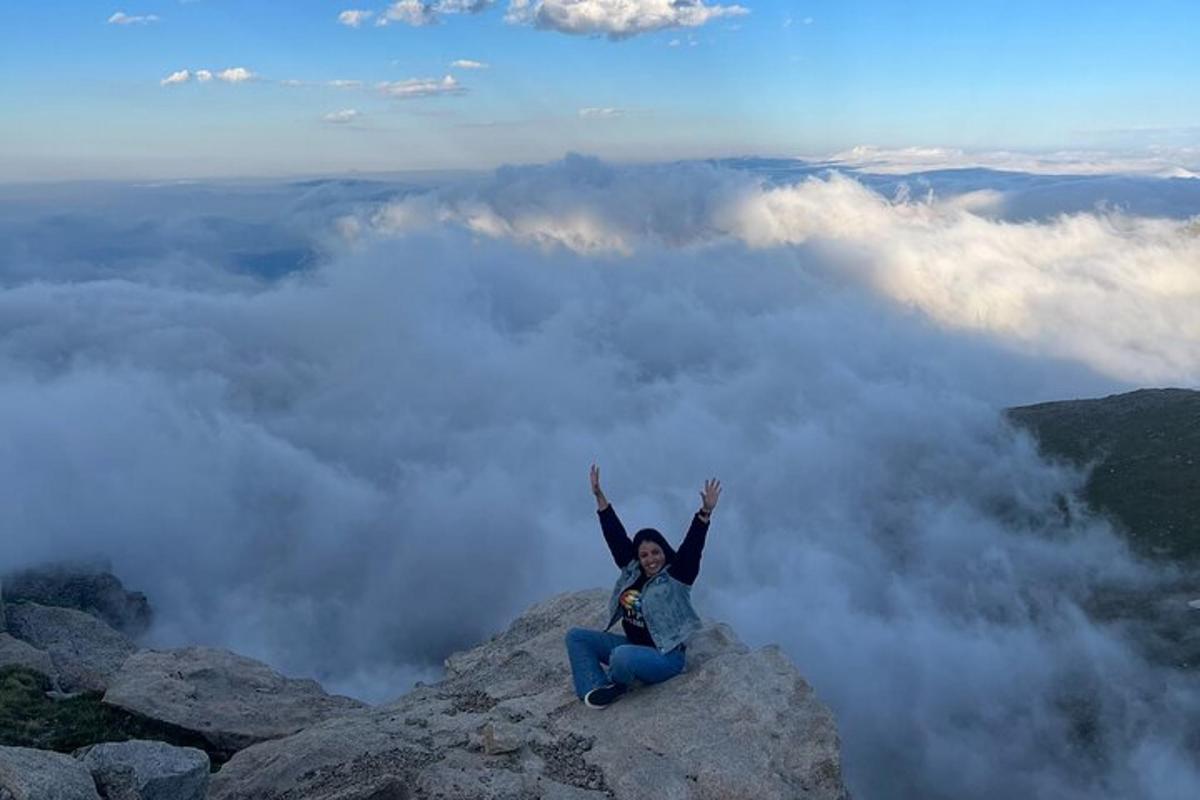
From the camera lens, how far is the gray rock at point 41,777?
12633mm

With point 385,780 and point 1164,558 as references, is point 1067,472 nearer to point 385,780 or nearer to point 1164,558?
point 1164,558

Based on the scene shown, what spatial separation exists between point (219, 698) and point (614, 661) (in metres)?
13.2

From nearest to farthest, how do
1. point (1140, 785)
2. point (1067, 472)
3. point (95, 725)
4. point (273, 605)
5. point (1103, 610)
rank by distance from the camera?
point (95, 725) < point (1140, 785) < point (1103, 610) < point (1067, 472) < point (273, 605)

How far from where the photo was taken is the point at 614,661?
59.2 feet

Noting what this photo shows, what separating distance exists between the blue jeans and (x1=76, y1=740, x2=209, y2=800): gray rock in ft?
22.1

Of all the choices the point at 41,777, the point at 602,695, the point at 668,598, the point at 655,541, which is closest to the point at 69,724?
the point at 41,777

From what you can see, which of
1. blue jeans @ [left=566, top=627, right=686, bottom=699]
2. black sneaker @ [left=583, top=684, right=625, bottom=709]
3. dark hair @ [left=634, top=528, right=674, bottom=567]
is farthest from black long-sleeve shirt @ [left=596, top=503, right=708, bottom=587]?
black sneaker @ [left=583, top=684, right=625, bottom=709]

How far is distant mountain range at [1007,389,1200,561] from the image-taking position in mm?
139000

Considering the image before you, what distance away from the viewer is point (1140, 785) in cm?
9981

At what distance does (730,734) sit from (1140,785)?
10464 centimetres

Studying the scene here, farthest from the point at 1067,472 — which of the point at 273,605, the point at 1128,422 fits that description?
the point at 273,605

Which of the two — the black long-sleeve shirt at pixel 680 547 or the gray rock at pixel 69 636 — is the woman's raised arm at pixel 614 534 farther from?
the gray rock at pixel 69 636

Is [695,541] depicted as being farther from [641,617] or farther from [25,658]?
[25,658]

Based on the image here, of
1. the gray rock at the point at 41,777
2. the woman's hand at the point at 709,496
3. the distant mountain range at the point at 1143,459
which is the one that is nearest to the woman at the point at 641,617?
the woman's hand at the point at 709,496
